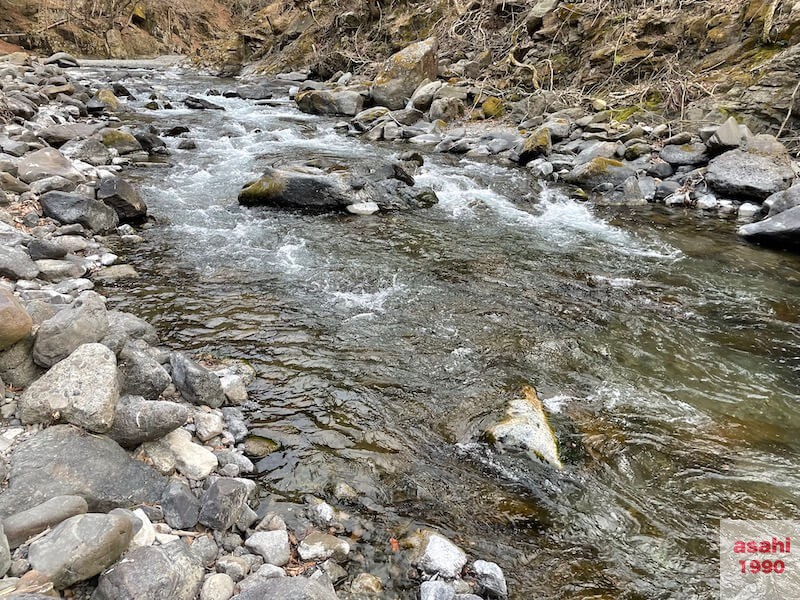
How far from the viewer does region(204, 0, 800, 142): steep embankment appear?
11.8 metres

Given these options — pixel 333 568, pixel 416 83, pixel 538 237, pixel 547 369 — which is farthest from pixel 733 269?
pixel 416 83

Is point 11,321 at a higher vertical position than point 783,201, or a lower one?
higher

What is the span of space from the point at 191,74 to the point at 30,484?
30.7 m

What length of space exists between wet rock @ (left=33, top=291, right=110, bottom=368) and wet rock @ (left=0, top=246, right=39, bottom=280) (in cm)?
196

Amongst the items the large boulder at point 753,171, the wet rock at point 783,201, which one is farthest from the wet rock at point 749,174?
the wet rock at point 783,201

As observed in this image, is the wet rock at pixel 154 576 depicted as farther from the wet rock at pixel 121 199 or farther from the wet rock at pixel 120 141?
the wet rock at pixel 120 141

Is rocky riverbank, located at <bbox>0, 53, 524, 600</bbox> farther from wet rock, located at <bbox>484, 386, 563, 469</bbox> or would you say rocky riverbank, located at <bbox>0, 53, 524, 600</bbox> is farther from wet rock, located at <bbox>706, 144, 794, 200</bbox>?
wet rock, located at <bbox>706, 144, 794, 200</bbox>

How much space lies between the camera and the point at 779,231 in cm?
775

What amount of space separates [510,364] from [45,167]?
762 cm

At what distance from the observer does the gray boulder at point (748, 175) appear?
9375mm

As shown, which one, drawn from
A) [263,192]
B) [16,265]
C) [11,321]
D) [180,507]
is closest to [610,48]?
[263,192]

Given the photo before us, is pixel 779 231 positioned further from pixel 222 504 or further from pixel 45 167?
pixel 45 167

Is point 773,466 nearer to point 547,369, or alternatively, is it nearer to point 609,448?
point 609,448

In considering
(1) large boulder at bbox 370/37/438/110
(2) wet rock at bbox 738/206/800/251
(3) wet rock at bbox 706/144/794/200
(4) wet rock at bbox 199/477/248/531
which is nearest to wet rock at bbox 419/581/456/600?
(4) wet rock at bbox 199/477/248/531
